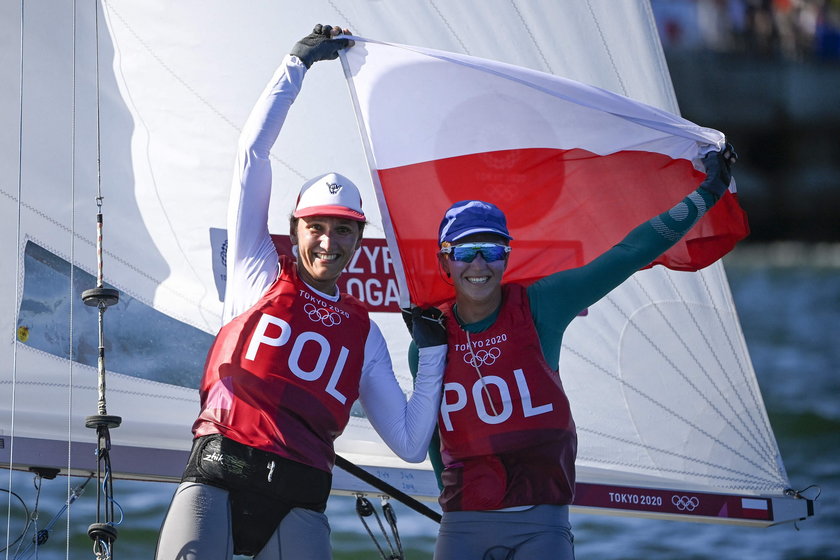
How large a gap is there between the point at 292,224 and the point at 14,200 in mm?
1089

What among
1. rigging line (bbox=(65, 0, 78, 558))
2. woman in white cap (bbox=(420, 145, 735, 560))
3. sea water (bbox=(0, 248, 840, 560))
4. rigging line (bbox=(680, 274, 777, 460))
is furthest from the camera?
sea water (bbox=(0, 248, 840, 560))

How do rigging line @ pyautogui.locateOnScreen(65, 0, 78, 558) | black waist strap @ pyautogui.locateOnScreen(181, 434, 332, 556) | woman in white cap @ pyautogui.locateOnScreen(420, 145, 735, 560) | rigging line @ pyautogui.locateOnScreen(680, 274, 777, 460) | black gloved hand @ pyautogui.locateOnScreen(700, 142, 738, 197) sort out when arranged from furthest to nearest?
1. rigging line @ pyautogui.locateOnScreen(680, 274, 777, 460)
2. rigging line @ pyautogui.locateOnScreen(65, 0, 78, 558)
3. black gloved hand @ pyautogui.locateOnScreen(700, 142, 738, 197)
4. woman in white cap @ pyautogui.locateOnScreen(420, 145, 735, 560)
5. black waist strap @ pyautogui.locateOnScreen(181, 434, 332, 556)

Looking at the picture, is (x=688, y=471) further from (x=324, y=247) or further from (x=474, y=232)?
(x=324, y=247)

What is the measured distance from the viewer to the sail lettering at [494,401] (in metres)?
2.81

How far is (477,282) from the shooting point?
2.85 meters

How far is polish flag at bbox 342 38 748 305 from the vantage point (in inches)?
129

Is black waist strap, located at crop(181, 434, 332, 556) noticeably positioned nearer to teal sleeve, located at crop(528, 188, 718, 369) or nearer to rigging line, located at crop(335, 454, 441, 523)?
teal sleeve, located at crop(528, 188, 718, 369)

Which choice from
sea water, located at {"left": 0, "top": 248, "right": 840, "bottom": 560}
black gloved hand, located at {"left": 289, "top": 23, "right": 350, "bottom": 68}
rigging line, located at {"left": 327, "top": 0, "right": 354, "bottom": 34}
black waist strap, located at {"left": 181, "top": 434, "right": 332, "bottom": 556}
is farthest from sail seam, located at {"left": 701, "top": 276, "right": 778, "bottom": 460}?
black waist strap, located at {"left": 181, "top": 434, "right": 332, "bottom": 556}

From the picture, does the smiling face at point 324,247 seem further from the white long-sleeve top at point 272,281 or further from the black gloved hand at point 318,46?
the black gloved hand at point 318,46

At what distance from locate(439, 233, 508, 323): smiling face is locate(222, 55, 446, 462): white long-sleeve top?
0.11 m

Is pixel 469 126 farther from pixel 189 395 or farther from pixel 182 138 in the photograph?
pixel 189 395

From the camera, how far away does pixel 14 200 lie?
3.61 meters

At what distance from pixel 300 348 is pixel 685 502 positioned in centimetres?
148

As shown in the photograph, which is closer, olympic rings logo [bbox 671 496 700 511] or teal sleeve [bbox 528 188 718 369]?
teal sleeve [bbox 528 188 718 369]
